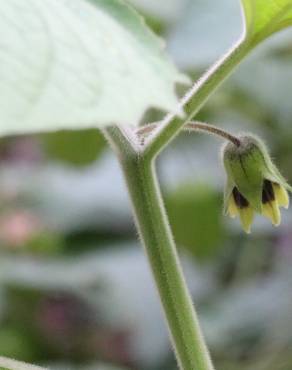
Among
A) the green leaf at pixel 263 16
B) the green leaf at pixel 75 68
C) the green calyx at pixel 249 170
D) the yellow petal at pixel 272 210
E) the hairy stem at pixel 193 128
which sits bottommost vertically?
the yellow petal at pixel 272 210

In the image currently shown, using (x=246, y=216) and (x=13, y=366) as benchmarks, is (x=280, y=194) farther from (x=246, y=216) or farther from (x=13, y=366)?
(x=13, y=366)

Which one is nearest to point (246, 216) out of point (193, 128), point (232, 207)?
point (232, 207)

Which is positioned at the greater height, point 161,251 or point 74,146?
point 161,251

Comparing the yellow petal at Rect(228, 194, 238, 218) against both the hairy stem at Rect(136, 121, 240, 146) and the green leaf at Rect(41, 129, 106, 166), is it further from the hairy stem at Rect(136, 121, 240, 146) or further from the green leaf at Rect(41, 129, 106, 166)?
the green leaf at Rect(41, 129, 106, 166)

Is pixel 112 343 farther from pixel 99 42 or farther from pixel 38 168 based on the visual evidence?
pixel 99 42

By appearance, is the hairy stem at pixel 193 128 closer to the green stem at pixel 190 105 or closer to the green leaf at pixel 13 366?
the green stem at pixel 190 105

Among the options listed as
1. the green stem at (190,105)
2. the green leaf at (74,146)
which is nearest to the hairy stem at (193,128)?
the green stem at (190,105)
